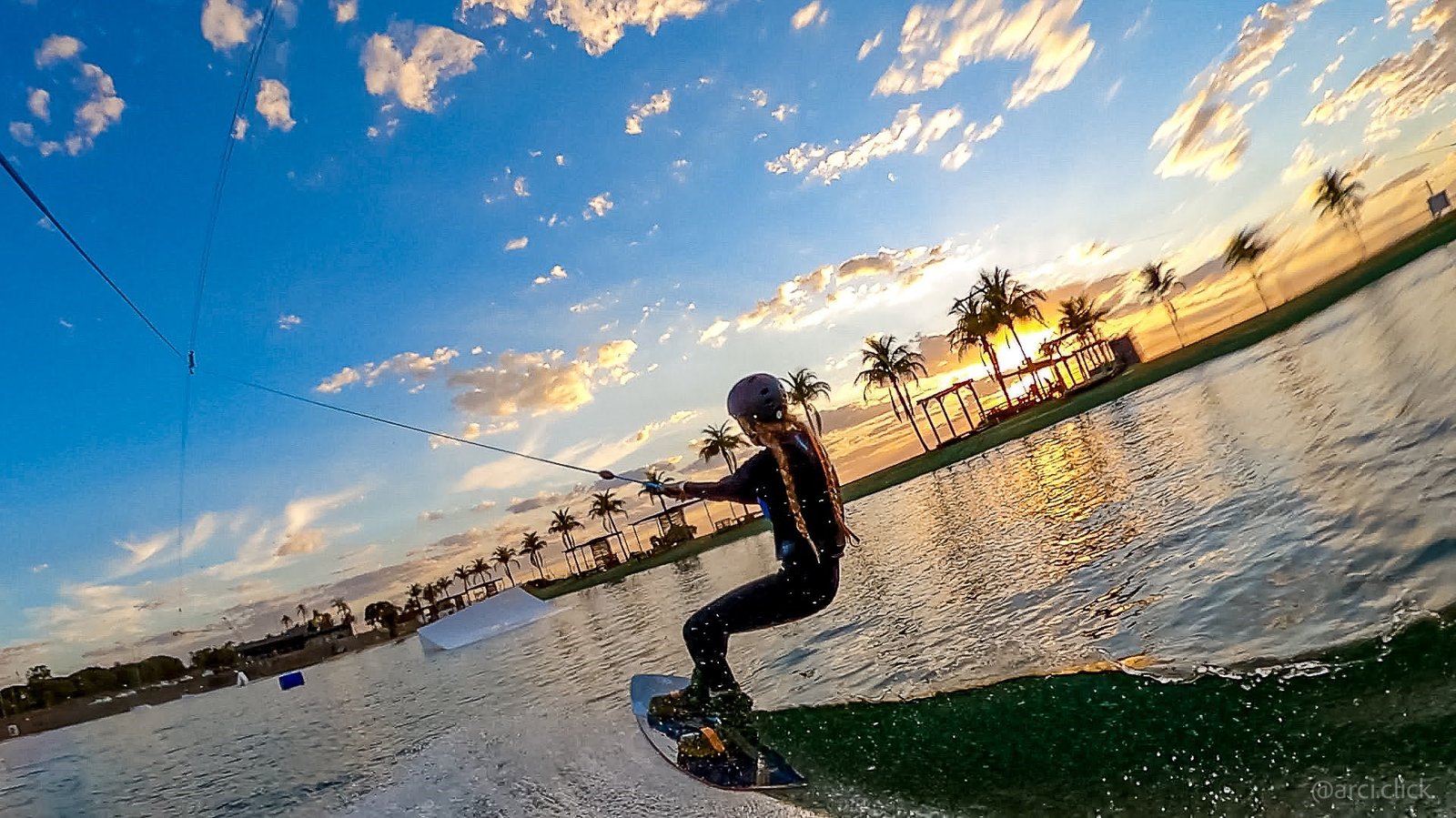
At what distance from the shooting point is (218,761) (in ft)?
66.2

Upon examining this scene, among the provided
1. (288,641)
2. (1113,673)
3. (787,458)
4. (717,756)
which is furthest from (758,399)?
(288,641)

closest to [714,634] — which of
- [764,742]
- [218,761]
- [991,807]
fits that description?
[764,742]

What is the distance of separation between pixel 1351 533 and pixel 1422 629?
261cm

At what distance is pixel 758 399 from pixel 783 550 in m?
1.23

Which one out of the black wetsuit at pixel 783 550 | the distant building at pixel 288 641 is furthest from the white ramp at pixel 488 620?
the distant building at pixel 288 641

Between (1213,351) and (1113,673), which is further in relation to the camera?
(1213,351)

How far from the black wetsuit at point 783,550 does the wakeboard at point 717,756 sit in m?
0.65

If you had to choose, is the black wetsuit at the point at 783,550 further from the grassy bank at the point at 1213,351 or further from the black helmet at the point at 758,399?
the grassy bank at the point at 1213,351

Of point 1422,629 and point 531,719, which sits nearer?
point 1422,629

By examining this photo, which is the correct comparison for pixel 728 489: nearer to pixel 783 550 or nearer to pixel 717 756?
pixel 783 550

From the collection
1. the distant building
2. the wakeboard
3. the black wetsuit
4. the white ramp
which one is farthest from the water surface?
the distant building

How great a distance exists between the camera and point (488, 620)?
4853cm

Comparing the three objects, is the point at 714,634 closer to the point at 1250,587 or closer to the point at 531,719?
the point at 1250,587

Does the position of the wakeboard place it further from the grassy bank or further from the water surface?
the grassy bank
